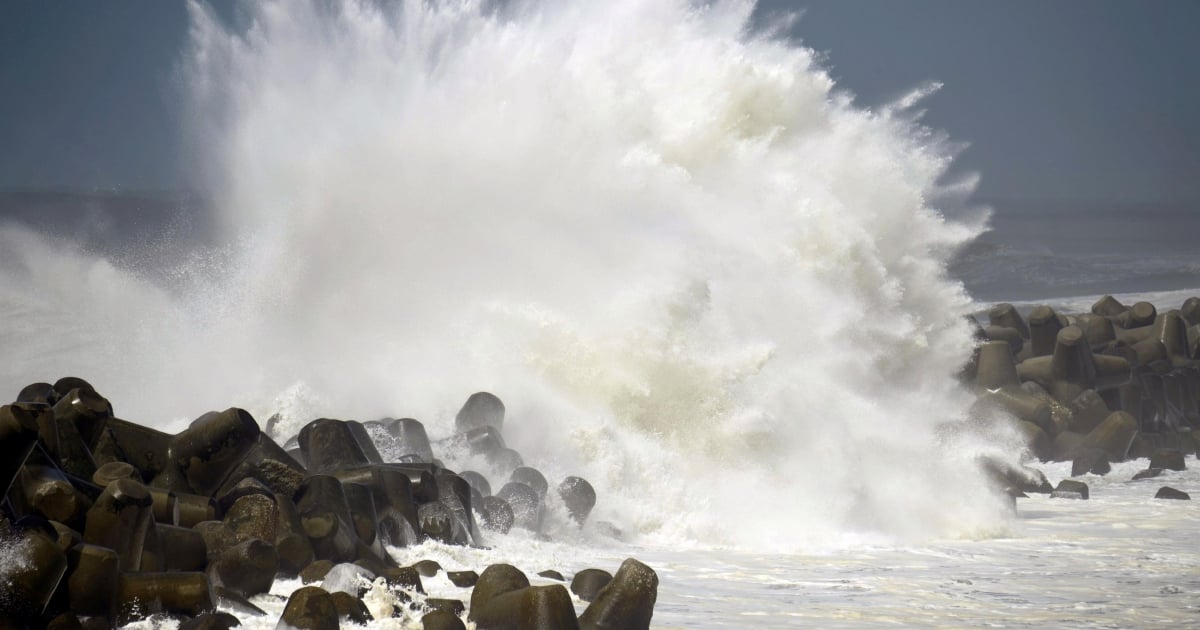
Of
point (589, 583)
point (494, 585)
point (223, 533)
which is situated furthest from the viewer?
point (589, 583)

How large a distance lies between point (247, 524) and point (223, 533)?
0.59 ft

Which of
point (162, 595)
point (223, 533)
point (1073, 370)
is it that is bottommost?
point (162, 595)

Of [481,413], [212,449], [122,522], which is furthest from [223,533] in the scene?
[481,413]

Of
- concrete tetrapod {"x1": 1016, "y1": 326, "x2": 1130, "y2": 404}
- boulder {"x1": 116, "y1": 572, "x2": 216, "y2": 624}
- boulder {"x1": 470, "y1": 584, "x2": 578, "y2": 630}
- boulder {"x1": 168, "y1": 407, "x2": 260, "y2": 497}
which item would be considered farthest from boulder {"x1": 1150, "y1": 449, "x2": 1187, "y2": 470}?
boulder {"x1": 116, "y1": 572, "x2": 216, "y2": 624}

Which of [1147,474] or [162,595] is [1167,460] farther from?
[162,595]

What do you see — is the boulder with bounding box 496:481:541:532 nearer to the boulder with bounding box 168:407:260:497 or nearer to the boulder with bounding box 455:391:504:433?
the boulder with bounding box 455:391:504:433

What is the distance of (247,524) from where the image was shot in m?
6.53

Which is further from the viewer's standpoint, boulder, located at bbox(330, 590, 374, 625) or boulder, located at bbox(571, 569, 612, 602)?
boulder, located at bbox(571, 569, 612, 602)

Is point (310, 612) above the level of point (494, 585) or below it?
below

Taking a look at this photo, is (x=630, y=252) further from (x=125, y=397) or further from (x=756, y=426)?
(x=125, y=397)

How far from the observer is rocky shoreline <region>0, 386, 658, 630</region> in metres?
5.02

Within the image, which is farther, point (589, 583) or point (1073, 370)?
point (1073, 370)

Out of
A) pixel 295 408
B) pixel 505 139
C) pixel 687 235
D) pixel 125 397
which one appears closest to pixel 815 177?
pixel 687 235

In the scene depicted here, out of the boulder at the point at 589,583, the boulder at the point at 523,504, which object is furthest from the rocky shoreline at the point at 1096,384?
the boulder at the point at 589,583
